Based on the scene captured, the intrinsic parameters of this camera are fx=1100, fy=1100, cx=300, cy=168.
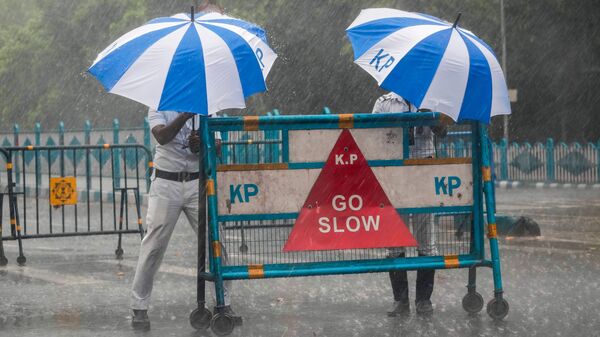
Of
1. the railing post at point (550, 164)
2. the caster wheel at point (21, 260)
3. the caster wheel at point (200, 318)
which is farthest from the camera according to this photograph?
the railing post at point (550, 164)

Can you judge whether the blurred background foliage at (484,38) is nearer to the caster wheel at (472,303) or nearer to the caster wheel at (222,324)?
the caster wheel at (472,303)

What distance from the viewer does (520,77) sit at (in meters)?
40.2

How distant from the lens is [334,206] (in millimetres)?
7043

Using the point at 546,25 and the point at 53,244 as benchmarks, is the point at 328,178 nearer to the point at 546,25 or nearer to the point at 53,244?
the point at 53,244

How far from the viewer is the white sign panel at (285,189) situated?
6.95 meters

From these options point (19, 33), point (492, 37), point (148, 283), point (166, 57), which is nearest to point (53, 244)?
point (148, 283)

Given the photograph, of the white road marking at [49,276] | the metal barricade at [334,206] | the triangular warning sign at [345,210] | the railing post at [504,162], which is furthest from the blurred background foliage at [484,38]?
the triangular warning sign at [345,210]

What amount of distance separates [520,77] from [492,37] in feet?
8.92

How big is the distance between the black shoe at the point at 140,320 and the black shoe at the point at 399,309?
1.68 metres

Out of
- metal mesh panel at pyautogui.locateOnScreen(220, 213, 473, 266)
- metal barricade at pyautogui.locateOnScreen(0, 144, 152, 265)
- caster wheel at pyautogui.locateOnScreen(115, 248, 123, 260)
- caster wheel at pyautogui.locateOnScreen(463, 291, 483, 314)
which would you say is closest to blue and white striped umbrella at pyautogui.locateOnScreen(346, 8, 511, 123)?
metal mesh panel at pyautogui.locateOnScreen(220, 213, 473, 266)

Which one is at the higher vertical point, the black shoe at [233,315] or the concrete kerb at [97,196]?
the concrete kerb at [97,196]

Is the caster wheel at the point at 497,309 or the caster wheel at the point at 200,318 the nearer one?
the caster wheel at the point at 200,318

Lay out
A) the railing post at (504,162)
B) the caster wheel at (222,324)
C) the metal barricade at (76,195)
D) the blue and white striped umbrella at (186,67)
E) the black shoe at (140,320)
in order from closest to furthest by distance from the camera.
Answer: the blue and white striped umbrella at (186,67), the caster wheel at (222,324), the black shoe at (140,320), the metal barricade at (76,195), the railing post at (504,162)

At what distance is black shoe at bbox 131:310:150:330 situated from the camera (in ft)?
23.6
